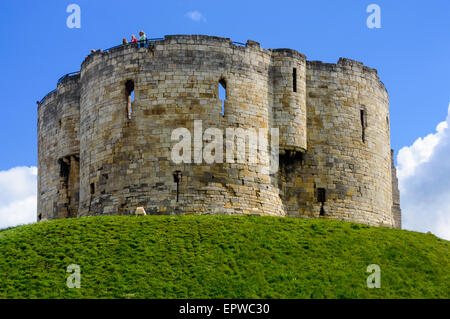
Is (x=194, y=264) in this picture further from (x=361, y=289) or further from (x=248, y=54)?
(x=248, y=54)

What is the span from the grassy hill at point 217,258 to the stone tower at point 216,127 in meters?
2.94

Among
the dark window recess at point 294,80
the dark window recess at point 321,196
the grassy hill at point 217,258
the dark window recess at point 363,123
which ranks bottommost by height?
the grassy hill at point 217,258

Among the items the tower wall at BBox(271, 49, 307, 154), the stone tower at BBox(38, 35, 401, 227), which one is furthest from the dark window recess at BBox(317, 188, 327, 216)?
the tower wall at BBox(271, 49, 307, 154)

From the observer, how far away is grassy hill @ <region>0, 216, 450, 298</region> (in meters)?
26.0

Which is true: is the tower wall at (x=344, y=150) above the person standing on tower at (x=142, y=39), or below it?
below

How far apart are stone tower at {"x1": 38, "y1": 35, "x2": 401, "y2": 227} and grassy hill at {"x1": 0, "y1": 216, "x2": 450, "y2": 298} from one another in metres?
2.94

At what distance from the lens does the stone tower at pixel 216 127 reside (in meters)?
34.4

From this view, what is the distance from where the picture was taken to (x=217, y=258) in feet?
92.5

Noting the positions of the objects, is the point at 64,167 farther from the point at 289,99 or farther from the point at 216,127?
the point at 289,99

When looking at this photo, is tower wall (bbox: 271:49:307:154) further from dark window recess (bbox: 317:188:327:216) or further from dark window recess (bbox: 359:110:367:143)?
dark window recess (bbox: 359:110:367:143)

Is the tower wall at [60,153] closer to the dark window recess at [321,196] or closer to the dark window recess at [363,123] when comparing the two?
the dark window recess at [321,196]

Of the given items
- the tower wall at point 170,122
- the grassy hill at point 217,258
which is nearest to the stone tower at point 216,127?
the tower wall at point 170,122

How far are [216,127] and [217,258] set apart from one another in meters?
7.86

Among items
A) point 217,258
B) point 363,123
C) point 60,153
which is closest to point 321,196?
point 363,123
